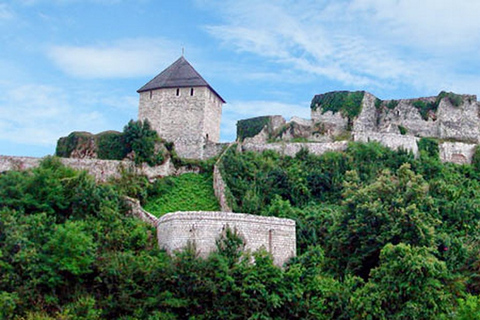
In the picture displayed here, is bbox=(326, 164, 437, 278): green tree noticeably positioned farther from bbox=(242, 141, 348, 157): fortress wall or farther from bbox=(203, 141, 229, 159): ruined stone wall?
bbox=(203, 141, 229, 159): ruined stone wall

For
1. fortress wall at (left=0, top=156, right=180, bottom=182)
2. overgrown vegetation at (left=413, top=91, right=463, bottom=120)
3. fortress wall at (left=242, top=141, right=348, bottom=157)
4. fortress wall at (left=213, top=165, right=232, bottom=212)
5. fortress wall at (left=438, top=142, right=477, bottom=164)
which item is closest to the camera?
fortress wall at (left=213, top=165, right=232, bottom=212)

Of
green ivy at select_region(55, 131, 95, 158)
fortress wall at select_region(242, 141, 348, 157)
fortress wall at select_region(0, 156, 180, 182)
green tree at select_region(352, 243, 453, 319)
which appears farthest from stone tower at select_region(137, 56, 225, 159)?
green tree at select_region(352, 243, 453, 319)

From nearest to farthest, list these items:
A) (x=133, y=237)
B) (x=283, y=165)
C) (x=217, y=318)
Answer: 1. (x=217, y=318)
2. (x=133, y=237)
3. (x=283, y=165)

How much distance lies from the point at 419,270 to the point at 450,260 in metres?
3.87

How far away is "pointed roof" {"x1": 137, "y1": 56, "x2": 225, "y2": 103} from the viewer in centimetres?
4088

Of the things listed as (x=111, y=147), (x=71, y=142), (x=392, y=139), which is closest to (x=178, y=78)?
(x=111, y=147)

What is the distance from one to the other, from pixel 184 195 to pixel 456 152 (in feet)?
54.1

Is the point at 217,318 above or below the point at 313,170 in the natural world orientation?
below

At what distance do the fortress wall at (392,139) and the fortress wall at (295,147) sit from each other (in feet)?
4.56

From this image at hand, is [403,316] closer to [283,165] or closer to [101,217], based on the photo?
[101,217]

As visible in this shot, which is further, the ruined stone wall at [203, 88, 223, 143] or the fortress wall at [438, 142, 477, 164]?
the fortress wall at [438, 142, 477, 164]

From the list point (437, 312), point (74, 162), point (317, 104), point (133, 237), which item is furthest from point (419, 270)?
point (317, 104)

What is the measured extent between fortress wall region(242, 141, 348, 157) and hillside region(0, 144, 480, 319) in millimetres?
6456

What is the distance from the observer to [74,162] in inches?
1385
